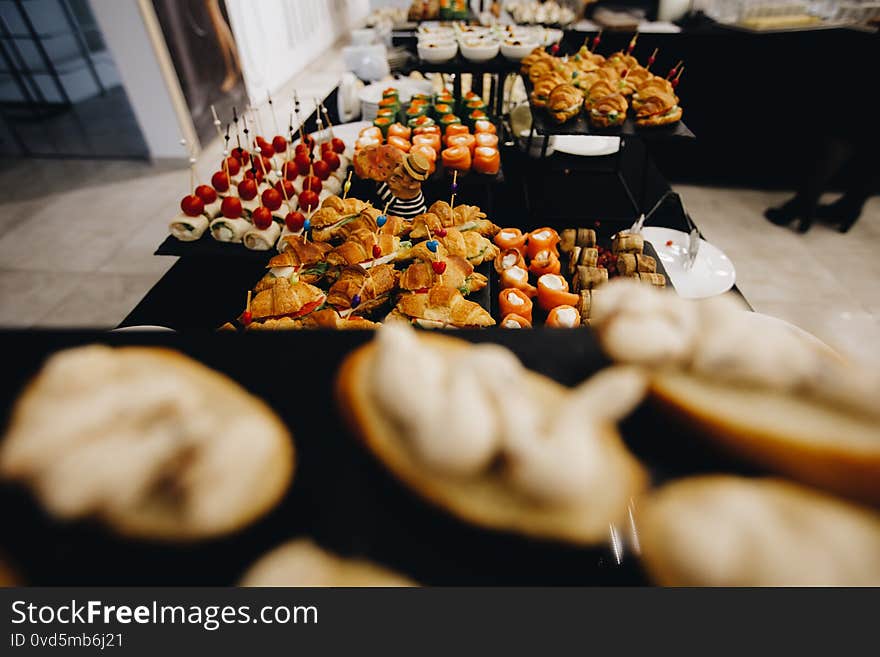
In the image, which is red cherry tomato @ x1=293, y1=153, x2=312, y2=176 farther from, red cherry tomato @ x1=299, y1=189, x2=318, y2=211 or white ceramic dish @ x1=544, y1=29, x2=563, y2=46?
white ceramic dish @ x1=544, y1=29, x2=563, y2=46

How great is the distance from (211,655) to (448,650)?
0.21m

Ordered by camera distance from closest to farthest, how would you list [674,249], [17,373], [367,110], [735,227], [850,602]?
1. [850,602]
2. [17,373]
3. [674,249]
4. [367,110]
5. [735,227]

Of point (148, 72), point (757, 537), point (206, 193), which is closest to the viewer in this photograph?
point (757, 537)

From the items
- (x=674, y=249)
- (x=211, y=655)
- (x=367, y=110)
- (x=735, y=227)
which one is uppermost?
(x=211, y=655)

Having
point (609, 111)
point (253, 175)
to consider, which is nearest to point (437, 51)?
point (609, 111)

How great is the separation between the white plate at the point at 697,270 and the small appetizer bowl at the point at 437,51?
7.45ft

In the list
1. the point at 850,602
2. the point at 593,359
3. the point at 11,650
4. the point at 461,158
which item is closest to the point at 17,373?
the point at 11,650

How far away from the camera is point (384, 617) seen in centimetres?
40

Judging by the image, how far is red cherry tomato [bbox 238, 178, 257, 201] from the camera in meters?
2.70

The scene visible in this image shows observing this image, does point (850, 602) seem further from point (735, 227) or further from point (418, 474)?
point (735, 227)

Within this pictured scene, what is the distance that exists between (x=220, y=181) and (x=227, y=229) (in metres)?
0.38

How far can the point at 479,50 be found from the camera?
3662 millimetres

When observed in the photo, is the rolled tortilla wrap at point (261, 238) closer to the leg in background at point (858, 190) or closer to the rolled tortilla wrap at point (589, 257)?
the rolled tortilla wrap at point (589, 257)

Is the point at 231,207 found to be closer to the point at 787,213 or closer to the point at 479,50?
the point at 479,50
